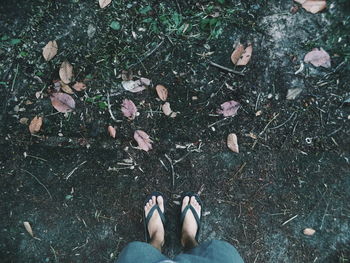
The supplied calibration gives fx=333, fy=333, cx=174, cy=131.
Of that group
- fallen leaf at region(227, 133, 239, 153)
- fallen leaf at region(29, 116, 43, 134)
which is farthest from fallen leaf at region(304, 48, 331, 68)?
fallen leaf at region(29, 116, 43, 134)

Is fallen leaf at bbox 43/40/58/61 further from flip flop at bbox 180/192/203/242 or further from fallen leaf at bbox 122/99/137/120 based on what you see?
flip flop at bbox 180/192/203/242

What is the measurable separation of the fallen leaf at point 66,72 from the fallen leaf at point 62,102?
4.1 inches

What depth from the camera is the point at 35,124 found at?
7.70 ft

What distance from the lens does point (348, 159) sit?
231 cm

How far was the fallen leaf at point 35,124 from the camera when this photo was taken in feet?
7.69

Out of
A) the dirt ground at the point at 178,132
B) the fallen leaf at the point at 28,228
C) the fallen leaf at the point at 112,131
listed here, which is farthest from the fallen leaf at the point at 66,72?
the fallen leaf at the point at 28,228

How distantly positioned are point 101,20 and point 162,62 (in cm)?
52

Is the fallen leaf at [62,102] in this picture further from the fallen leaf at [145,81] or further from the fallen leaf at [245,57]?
the fallen leaf at [245,57]

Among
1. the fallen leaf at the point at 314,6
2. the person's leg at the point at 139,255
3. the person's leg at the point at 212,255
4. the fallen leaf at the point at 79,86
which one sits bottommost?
the person's leg at the point at 212,255

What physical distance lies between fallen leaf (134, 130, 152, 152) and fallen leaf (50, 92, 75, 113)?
1.62ft

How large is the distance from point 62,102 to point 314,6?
1.88 metres

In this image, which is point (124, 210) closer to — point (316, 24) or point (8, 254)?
point (8, 254)

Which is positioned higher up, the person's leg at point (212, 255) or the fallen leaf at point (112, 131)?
the fallen leaf at point (112, 131)

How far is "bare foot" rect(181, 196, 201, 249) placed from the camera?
2266 millimetres
